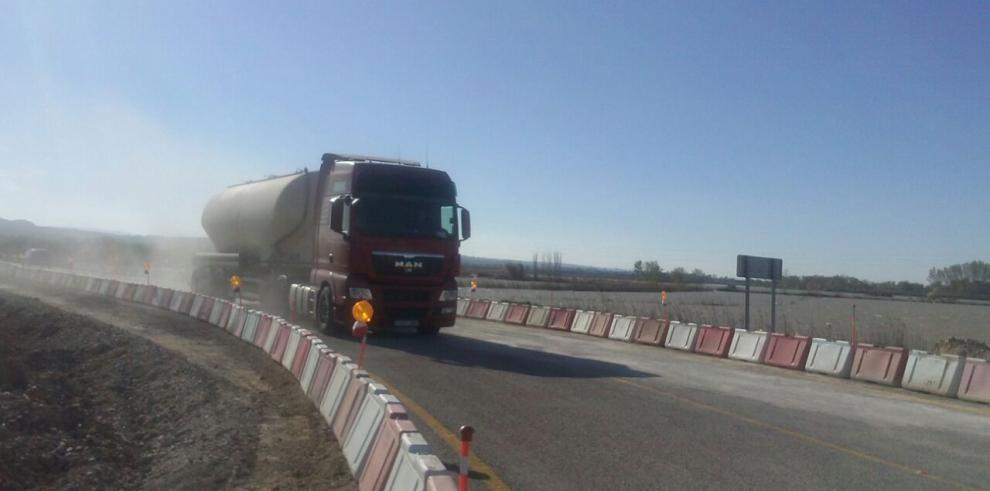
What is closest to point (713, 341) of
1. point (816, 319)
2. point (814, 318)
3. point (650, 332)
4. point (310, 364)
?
point (650, 332)

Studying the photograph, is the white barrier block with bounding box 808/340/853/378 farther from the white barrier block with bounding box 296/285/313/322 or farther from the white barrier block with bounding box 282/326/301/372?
the white barrier block with bounding box 296/285/313/322

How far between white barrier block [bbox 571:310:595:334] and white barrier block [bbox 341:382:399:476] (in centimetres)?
1773

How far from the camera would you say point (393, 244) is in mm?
19594

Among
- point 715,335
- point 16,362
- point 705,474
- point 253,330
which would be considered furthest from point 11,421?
point 715,335

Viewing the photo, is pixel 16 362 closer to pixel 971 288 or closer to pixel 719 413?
pixel 719 413

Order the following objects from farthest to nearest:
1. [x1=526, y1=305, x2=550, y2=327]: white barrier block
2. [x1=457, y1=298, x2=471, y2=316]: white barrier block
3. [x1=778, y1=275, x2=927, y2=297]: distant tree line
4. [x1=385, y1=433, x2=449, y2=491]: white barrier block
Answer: [x1=778, y1=275, x2=927, y2=297]: distant tree line, [x1=457, y1=298, x2=471, y2=316]: white barrier block, [x1=526, y1=305, x2=550, y2=327]: white barrier block, [x1=385, y1=433, x2=449, y2=491]: white barrier block

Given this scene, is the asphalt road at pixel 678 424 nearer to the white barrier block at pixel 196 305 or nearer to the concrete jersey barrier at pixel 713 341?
the concrete jersey barrier at pixel 713 341

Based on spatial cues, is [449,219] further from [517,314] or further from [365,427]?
[365,427]

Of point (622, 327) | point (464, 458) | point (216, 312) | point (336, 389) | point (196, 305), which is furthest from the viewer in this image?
point (196, 305)

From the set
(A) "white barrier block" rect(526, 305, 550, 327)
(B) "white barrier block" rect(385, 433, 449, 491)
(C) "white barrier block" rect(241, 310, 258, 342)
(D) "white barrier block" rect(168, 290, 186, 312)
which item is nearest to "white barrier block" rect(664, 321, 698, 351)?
(A) "white barrier block" rect(526, 305, 550, 327)

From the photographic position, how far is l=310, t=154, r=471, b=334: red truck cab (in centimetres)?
1938

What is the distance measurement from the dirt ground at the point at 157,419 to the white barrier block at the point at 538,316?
1105 centimetres

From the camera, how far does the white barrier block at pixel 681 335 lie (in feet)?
70.6

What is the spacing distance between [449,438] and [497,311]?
863 inches
